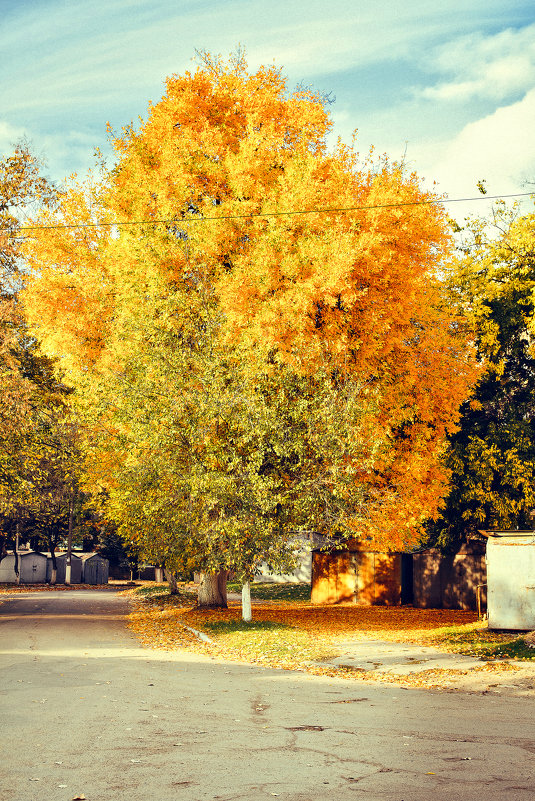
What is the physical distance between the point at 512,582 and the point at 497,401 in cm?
1186

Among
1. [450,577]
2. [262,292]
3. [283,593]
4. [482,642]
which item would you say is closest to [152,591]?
[283,593]

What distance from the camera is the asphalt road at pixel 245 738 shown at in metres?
6.39

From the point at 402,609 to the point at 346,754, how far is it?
2577 cm

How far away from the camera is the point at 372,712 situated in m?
10.2

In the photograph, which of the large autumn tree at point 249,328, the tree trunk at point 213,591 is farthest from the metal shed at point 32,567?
the large autumn tree at point 249,328

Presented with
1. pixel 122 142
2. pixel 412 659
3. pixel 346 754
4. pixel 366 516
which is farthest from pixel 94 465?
pixel 346 754

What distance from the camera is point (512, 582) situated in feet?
65.6

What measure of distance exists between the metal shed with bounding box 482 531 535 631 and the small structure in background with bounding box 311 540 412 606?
13934mm

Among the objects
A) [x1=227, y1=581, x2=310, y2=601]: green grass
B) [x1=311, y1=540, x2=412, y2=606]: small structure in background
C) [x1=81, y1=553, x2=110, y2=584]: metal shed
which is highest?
[x1=311, y1=540, x2=412, y2=606]: small structure in background

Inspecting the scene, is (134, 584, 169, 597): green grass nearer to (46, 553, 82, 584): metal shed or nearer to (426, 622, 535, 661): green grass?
(46, 553, 82, 584): metal shed

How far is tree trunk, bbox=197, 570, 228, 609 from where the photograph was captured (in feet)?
91.1

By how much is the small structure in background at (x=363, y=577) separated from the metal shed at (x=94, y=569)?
153 feet

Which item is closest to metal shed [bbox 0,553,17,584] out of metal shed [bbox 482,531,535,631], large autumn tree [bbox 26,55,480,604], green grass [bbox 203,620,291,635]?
large autumn tree [bbox 26,55,480,604]

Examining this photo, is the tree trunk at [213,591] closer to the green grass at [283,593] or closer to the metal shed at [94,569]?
the green grass at [283,593]
